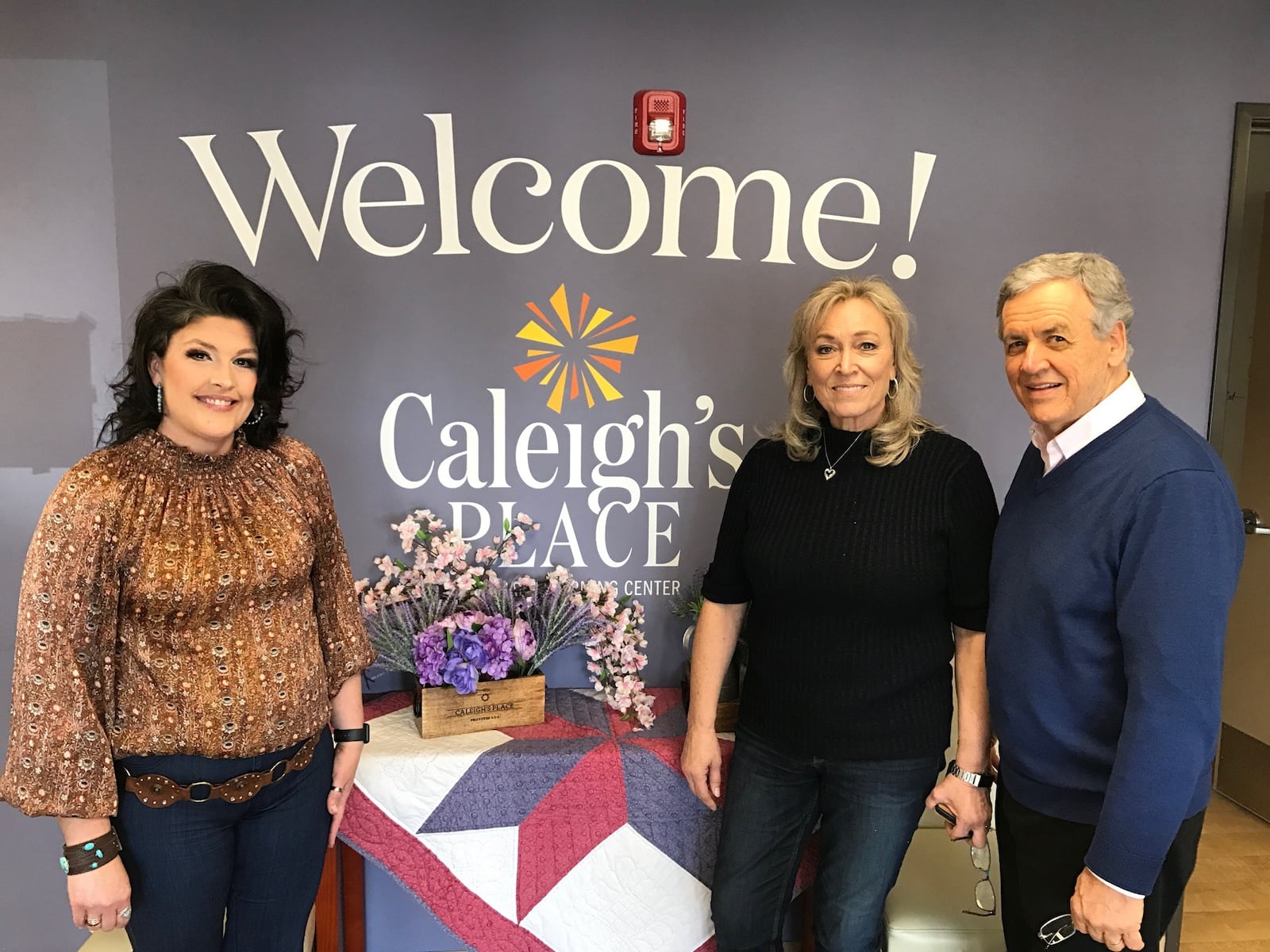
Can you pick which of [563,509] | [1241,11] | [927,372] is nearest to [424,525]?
[563,509]

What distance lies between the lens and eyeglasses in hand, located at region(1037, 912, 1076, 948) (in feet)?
4.04

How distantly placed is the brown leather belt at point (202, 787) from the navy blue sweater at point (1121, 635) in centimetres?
111

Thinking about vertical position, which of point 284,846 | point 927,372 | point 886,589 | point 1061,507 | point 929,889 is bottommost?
point 929,889

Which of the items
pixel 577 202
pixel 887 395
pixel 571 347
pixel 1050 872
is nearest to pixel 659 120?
pixel 577 202

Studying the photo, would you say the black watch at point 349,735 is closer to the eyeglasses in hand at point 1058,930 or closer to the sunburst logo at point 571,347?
the sunburst logo at point 571,347

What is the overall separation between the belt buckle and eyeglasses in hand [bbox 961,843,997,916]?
1264 mm

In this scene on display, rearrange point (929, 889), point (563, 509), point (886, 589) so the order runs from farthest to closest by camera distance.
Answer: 1. point (563, 509)
2. point (929, 889)
3. point (886, 589)

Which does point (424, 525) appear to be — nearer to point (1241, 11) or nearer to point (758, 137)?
point (758, 137)

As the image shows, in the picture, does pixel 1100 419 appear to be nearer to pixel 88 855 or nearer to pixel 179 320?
A: pixel 179 320

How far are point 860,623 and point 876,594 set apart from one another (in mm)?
60

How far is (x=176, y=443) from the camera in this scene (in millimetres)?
1240

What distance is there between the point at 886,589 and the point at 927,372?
895 millimetres

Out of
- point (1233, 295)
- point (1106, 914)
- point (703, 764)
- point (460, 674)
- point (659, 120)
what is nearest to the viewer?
point (1106, 914)

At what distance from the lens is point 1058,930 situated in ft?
4.07
